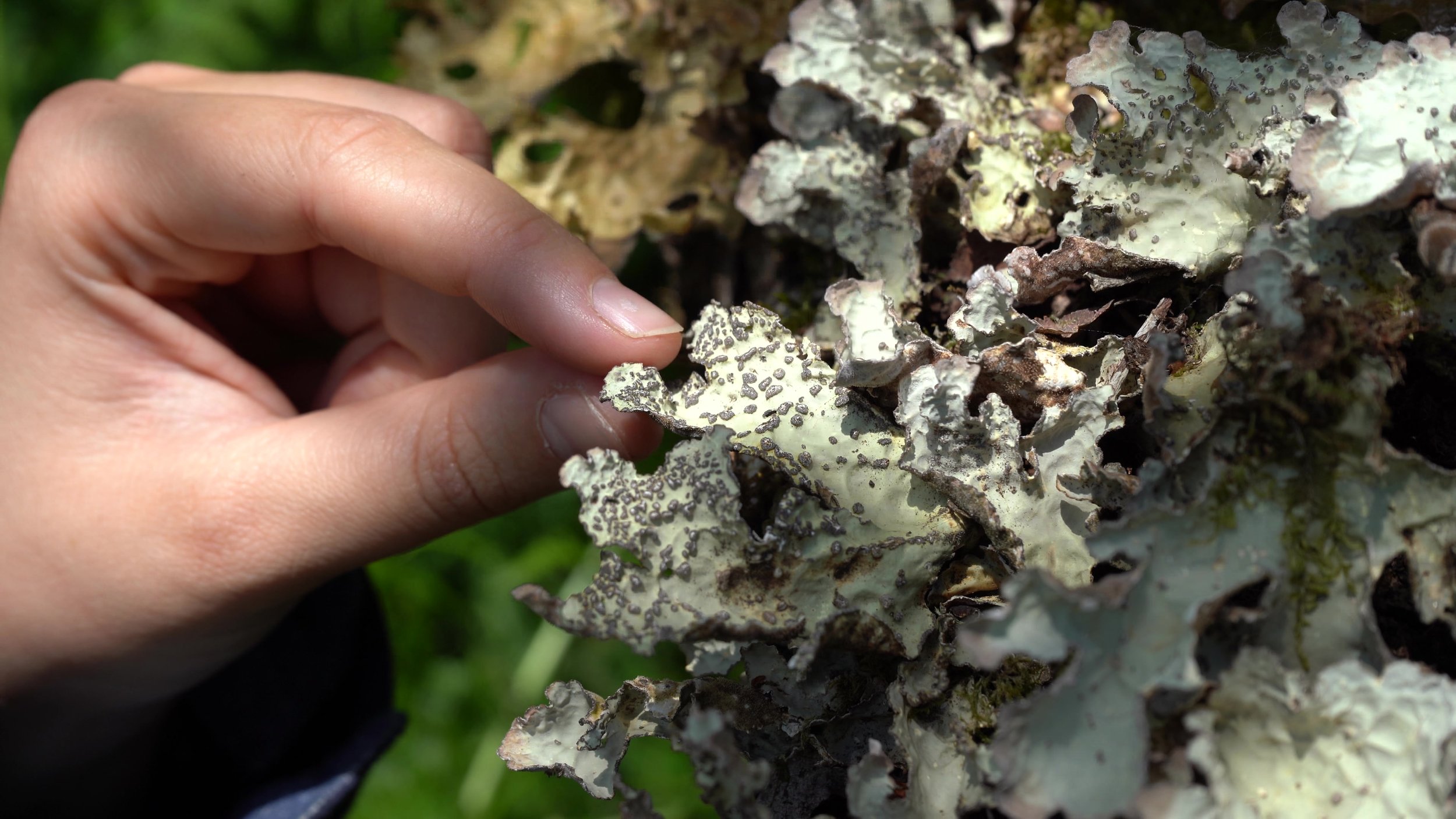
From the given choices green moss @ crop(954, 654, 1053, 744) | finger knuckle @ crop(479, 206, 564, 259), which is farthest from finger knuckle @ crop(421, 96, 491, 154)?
green moss @ crop(954, 654, 1053, 744)

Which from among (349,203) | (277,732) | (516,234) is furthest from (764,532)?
(277,732)

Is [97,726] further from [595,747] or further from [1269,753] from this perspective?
[1269,753]

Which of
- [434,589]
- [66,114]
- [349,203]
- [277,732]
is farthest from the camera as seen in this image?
[434,589]

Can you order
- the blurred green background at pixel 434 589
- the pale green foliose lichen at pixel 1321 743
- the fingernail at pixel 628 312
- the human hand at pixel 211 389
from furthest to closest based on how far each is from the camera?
the blurred green background at pixel 434 589, the human hand at pixel 211 389, the fingernail at pixel 628 312, the pale green foliose lichen at pixel 1321 743

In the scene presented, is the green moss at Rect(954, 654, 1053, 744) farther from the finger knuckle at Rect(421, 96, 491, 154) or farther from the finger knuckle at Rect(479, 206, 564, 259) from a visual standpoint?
the finger knuckle at Rect(421, 96, 491, 154)

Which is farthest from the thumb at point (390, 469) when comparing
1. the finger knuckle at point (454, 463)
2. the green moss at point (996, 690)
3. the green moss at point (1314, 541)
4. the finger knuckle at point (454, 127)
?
the green moss at point (1314, 541)

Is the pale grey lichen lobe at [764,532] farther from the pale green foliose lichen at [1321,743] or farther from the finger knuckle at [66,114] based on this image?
the finger knuckle at [66,114]

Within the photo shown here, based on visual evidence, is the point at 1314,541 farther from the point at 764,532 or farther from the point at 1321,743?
the point at 764,532
